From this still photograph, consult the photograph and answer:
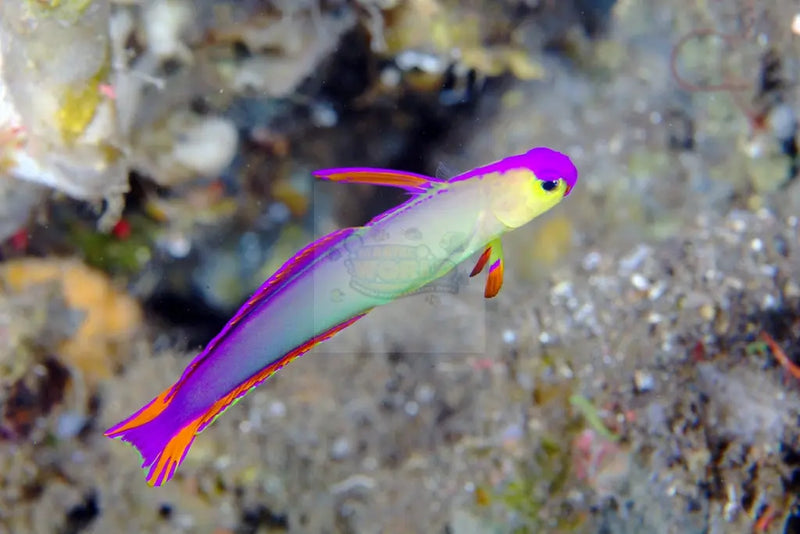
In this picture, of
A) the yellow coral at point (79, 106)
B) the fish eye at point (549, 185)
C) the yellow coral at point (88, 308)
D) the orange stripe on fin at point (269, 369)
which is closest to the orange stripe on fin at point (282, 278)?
the orange stripe on fin at point (269, 369)

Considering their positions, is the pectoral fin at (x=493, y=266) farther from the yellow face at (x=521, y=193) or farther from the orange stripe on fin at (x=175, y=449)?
the orange stripe on fin at (x=175, y=449)

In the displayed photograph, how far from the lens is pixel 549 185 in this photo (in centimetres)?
160

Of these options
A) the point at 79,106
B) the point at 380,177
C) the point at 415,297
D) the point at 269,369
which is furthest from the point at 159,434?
the point at 79,106

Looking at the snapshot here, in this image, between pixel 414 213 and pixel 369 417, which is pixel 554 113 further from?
pixel 414 213

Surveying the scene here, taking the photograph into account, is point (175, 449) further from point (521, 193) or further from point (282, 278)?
point (521, 193)

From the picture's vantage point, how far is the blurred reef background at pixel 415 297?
10.9 ft

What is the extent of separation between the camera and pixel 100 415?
14.4ft

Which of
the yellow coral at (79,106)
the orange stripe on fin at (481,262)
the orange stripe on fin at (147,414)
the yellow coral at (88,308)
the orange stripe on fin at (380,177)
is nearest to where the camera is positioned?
the orange stripe on fin at (380,177)

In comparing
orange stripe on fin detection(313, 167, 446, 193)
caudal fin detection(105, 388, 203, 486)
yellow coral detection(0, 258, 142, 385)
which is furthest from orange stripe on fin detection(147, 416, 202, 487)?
yellow coral detection(0, 258, 142, 385)

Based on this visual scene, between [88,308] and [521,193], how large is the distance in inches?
156

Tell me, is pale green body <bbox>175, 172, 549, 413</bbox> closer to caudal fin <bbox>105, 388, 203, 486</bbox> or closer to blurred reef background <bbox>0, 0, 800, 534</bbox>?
caudal fin <bbox>105, 388, 203, 486</bbox>

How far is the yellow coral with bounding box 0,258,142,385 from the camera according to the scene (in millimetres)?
4375

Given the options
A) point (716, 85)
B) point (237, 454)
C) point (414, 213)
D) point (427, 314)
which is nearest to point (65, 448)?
point (237, 454)

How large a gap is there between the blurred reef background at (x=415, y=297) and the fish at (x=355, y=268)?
2.03 meters
